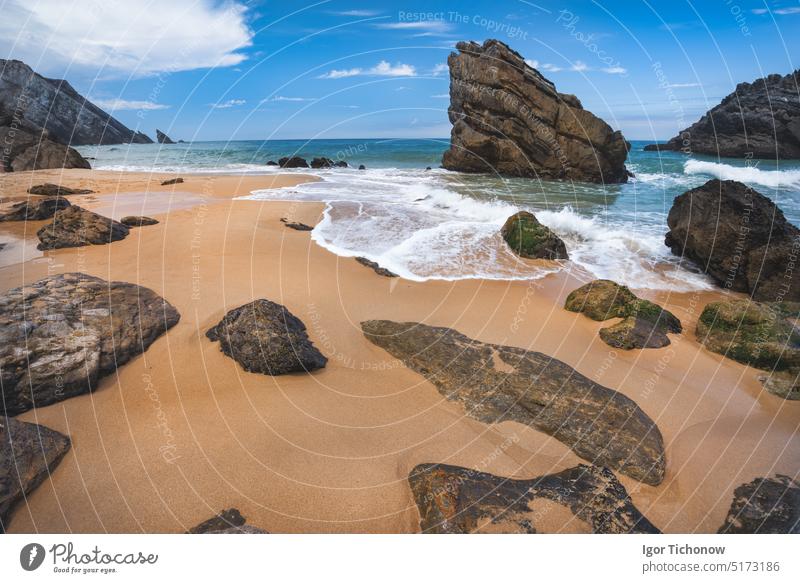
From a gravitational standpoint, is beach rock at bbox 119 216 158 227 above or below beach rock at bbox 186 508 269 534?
above

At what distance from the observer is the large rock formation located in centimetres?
3347

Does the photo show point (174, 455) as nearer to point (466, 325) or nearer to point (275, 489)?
point (275, 489)

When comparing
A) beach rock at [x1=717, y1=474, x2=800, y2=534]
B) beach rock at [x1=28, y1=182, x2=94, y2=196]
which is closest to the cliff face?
beach rock at [x1=28, y1=182, x2=94, y2=196]

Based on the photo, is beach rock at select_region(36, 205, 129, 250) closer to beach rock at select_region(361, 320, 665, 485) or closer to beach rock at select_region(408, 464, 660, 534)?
beach rock at select_region(361, 320, 665, 485)

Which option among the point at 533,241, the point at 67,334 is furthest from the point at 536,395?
the point at 533,241

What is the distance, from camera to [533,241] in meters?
10.1

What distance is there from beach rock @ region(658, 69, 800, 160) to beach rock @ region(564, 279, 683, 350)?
6105 cm

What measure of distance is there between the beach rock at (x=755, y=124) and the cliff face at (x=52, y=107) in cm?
8335

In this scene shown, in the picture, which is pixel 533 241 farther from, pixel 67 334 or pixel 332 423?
pixel 67 334

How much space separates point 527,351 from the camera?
201 inches

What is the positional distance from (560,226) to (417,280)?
814cm

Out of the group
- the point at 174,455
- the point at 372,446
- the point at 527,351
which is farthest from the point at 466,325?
the point at 174,455

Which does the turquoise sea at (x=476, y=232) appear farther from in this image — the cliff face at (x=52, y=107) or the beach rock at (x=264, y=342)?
the cliff face at (x=52, y=107)

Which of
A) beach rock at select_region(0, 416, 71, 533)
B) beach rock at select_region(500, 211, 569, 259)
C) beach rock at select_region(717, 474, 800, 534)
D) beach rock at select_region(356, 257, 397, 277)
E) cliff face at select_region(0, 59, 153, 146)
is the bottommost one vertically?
beach rock at select_region(717, 474, 800, 534)
